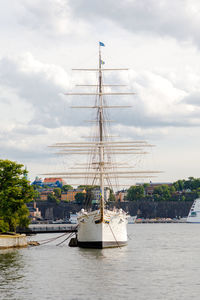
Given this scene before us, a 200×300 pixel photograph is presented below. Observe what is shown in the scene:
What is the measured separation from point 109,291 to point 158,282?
20.7 feet

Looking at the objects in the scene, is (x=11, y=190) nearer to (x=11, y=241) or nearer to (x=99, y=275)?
(x=11, y=241)

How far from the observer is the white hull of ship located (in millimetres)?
85938

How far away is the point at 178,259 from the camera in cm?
7450

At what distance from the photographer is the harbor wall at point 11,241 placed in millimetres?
85875

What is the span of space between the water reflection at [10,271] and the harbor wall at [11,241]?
3.17 metres

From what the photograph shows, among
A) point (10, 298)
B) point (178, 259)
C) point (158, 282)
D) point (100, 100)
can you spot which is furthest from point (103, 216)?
point (10, 298)

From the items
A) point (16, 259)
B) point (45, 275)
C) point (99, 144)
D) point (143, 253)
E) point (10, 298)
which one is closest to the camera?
point (10, 298)

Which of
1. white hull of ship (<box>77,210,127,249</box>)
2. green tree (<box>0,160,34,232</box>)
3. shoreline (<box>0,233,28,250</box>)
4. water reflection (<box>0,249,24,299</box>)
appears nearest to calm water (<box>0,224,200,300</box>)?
water reflection (<box>0,249,24,299</box>)

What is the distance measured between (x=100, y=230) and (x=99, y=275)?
28846 mm

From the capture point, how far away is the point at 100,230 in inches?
3369

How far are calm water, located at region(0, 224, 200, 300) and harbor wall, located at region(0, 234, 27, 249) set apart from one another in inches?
175

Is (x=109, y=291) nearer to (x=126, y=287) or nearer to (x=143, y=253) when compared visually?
(x=126, y=287)

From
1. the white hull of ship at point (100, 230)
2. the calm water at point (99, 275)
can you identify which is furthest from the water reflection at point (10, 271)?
the white hull of ship at point (100, 230)

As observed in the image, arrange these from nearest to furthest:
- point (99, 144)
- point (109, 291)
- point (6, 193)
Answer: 1. point (109, 291)
2. point (6, 193)
3. point (99, 144)
